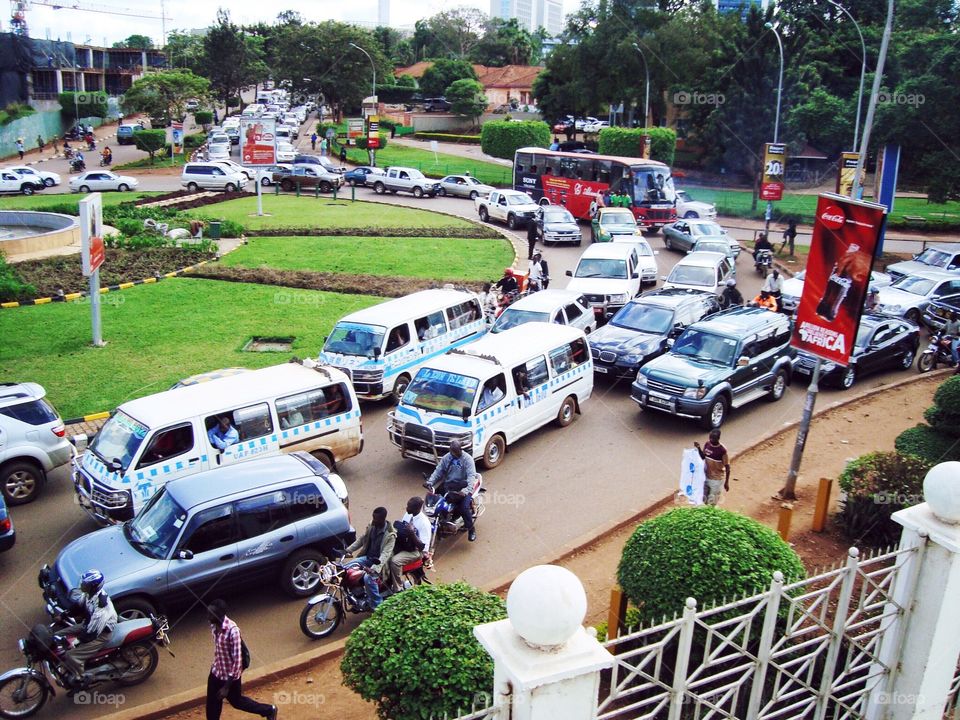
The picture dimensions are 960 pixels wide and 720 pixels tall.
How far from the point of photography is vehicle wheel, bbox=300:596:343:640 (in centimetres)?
927

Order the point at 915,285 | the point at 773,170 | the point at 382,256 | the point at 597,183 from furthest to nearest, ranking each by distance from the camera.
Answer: the point at 597,183 < the point at 773,170 < the point at 382,256 < the point at 915,285

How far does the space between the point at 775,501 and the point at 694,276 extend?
11.4m

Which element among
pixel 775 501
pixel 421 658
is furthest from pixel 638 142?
pixel 421 658

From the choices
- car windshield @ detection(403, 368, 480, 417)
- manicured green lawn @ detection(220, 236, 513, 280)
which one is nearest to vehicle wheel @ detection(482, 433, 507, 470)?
car windshield @ detection(403, 368, 480, 417)

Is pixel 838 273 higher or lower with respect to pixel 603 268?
higher

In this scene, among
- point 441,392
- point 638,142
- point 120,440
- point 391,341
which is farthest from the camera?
point 638,142

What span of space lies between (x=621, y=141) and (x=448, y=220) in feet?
63.2

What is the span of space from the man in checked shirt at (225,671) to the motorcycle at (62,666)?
134cm

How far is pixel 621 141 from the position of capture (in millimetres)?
52469

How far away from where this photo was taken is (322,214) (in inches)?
1479

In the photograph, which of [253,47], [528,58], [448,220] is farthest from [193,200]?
[528,58]

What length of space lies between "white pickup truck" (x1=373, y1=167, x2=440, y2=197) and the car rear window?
3511cm

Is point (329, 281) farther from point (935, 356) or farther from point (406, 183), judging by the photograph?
point (406, 183)

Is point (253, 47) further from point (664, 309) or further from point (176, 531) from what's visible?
point (176, 531)
